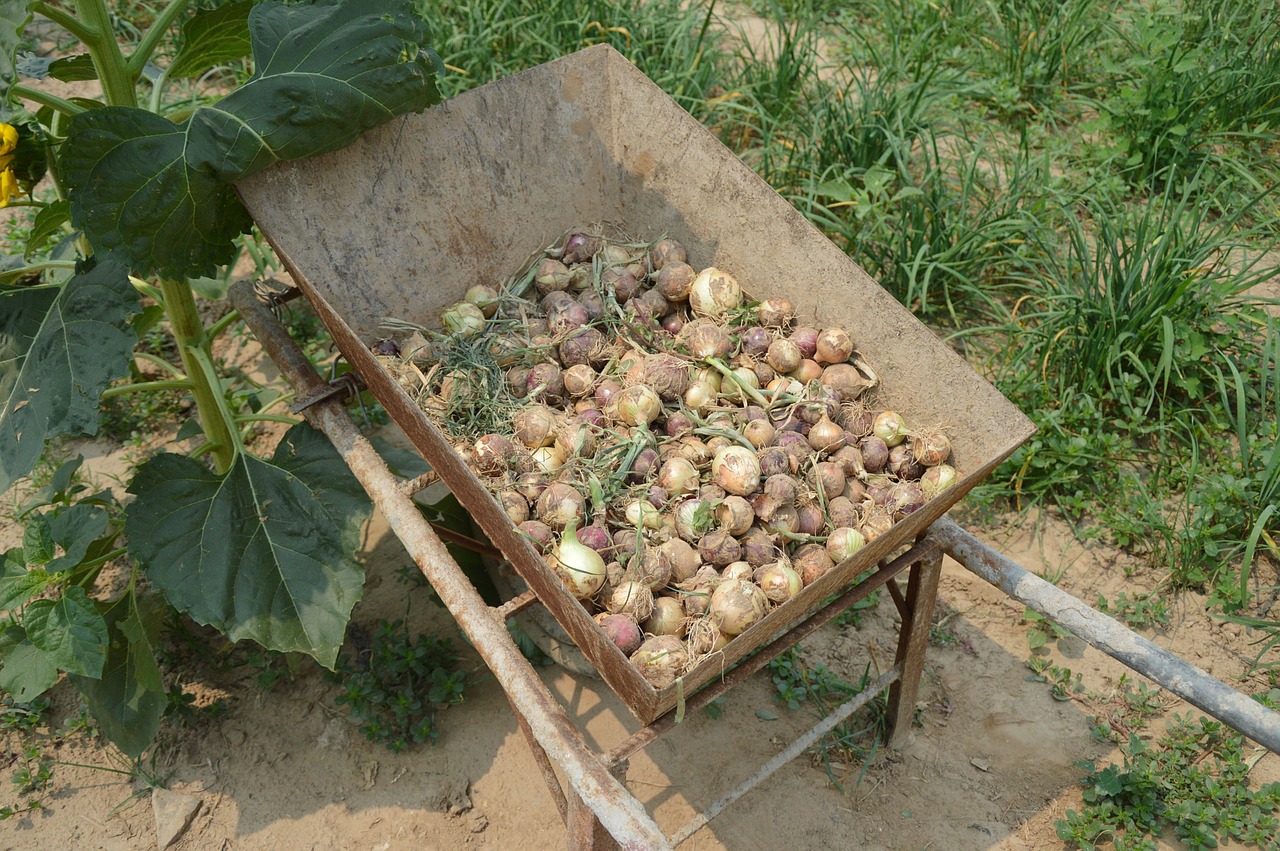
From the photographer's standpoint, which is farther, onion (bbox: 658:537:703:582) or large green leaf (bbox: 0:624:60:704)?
large green leaf (bbox: 0:624:60:704)

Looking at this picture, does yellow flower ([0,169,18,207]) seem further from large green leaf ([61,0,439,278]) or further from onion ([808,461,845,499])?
onion ([808,461,845,499])

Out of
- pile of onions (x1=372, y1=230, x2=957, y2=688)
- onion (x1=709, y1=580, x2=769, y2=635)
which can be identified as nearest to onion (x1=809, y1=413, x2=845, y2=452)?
pile of onions (x1=372, y1=230, x2=957, y2=688)

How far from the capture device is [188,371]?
2.81 meters

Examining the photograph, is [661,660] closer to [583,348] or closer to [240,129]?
[583,348]

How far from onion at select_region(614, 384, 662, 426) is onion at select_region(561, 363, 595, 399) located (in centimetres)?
12

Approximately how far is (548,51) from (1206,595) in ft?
11.6

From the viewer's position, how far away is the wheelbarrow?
73.9 inches

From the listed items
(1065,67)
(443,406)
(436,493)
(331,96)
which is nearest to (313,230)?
(331,96)

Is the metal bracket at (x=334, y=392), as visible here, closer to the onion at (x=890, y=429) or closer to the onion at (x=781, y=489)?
the onion at (x=781, y=489)

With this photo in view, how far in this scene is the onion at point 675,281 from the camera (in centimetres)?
270

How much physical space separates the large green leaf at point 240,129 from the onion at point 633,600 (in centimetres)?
128

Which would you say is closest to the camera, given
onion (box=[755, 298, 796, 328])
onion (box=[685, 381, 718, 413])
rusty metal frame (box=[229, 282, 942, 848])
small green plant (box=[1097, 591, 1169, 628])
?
rusty metal frame (box=[229, 282, 942, 848])

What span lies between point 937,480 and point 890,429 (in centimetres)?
19

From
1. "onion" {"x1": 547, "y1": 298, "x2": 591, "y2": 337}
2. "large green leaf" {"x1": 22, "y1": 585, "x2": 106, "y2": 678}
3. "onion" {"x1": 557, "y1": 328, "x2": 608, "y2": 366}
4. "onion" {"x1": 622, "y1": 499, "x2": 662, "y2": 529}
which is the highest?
"onion" {"x1": 547, "y1": 298, "x2": 591, "y2": 337}
